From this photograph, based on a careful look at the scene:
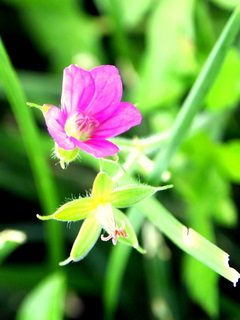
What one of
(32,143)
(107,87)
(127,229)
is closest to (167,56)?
(32,143)

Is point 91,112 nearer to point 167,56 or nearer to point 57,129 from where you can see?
point 57,129

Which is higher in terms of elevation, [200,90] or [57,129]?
[200,90]

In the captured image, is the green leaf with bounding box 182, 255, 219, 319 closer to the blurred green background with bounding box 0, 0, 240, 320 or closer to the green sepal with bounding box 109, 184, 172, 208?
the blurred green background with bounding box 0, 0, 240, 320

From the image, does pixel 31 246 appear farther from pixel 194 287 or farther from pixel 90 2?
pixel 90 2

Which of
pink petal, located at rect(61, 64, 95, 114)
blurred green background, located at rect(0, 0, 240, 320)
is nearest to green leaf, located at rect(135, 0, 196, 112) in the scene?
blurred green background, located at rect(0, 0, 240, 320)

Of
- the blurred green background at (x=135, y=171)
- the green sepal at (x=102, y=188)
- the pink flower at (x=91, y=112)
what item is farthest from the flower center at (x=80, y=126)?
the blurred green background at (x=135, y=171)

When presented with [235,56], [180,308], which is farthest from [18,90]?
[180,308]
